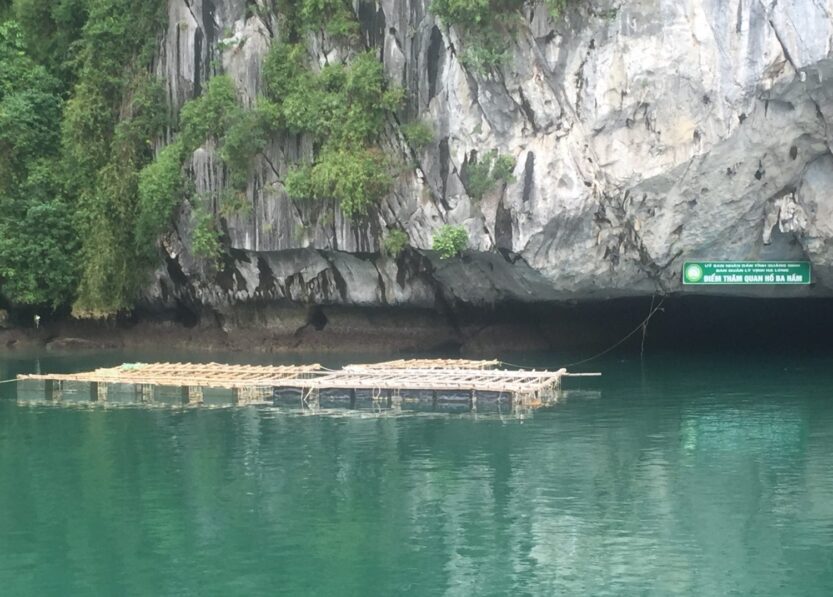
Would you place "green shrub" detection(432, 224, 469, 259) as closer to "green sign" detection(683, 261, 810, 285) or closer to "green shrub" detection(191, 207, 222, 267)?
"green sign" detection(683, 261, 810, 285)

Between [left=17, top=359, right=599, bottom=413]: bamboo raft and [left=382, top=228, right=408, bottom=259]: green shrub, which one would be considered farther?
[left=382, top=228, right=408, bottom=259]: green shrub

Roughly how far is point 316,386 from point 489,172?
642 centimetres

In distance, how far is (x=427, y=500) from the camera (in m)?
16.7

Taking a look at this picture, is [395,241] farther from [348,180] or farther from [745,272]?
[745,272]

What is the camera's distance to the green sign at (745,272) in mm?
26609

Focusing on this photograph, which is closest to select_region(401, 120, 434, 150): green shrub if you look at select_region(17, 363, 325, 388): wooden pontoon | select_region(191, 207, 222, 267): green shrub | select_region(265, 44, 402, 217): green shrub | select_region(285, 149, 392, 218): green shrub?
select_region(265, 44, 402, 217): green shrub

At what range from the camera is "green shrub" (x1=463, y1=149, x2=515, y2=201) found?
84.9ft

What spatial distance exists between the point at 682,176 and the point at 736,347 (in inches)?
380

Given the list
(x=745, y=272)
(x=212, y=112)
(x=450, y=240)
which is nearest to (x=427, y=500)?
(x=450, y=240)

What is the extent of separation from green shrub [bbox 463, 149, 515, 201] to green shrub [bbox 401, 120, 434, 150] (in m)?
1.33

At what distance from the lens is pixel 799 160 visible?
973 inches

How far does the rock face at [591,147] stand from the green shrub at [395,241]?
197 millimetres

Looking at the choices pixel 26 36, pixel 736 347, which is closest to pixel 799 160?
pixel 736 347

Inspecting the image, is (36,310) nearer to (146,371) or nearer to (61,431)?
(146,371)
